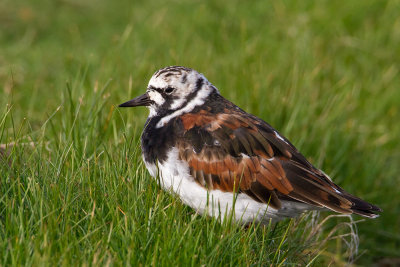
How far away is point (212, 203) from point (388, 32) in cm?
675

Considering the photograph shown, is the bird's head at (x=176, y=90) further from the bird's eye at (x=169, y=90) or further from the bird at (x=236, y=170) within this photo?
the bird at (x=236, y=170)

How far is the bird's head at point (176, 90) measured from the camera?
5320 mm

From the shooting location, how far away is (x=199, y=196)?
477 cm

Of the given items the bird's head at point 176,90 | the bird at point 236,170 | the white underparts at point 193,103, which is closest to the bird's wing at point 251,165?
the bird at point 236,170

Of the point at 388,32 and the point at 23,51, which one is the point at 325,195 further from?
the point at 23,51

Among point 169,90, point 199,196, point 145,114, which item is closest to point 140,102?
point 169,90

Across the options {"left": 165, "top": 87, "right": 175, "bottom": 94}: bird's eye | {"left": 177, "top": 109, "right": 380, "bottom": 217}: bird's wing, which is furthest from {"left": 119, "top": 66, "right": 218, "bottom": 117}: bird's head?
{"left": 177, "top": 109, "right": 380, "bottom": 217}: bird's wing

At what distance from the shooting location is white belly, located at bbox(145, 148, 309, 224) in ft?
15.6

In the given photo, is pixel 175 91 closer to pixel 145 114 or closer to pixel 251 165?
pixel 251 165

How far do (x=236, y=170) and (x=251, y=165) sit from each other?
0.14 m

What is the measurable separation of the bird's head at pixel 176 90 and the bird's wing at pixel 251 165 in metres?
0.33

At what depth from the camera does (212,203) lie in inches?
183

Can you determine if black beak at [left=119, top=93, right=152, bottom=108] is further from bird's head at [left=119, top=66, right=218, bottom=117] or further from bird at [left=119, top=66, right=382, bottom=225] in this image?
bird at [left=119, top=66, right=382, bottom=225]

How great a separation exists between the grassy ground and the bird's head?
47cm
